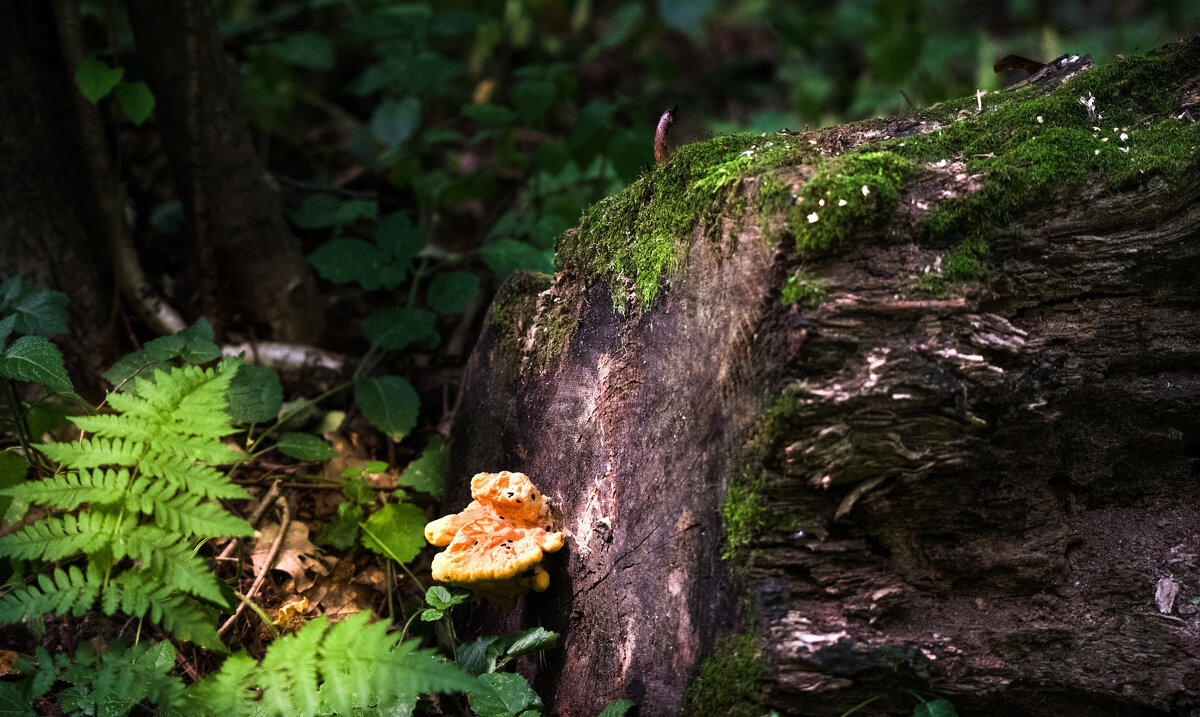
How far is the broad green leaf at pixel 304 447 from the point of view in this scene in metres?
3.14

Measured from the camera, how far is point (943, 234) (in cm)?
203

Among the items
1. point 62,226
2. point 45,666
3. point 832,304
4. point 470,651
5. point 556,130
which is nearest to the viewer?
point 832,304

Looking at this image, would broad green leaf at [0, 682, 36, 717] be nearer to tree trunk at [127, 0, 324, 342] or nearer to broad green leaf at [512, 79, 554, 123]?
tree trunk at [127, 0, 324, 342]

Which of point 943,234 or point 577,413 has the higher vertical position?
point 943,234

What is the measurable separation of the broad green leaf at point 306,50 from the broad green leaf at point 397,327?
6.30 ft

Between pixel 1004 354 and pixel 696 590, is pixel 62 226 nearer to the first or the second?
pixel 696 590

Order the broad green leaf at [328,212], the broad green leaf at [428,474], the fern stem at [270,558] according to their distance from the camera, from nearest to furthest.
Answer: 1. the fern stem at [270,558]
2. the broad green leaf at [428,474]
3. the broad green leaf at [328,212]

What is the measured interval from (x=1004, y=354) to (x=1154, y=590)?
0.84 meters

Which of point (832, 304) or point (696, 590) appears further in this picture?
point (696, 590)

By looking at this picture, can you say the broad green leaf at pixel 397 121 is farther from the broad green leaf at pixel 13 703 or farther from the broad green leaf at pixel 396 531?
the broad green leaf at pixel 13 703

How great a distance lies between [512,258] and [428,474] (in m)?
1.14

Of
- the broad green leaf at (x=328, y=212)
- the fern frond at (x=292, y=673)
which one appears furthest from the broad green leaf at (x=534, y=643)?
the broad green leaf at (x=328, y=212)

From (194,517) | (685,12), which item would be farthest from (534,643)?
(685,12)

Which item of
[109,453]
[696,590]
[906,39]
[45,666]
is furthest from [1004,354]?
[906,39]
